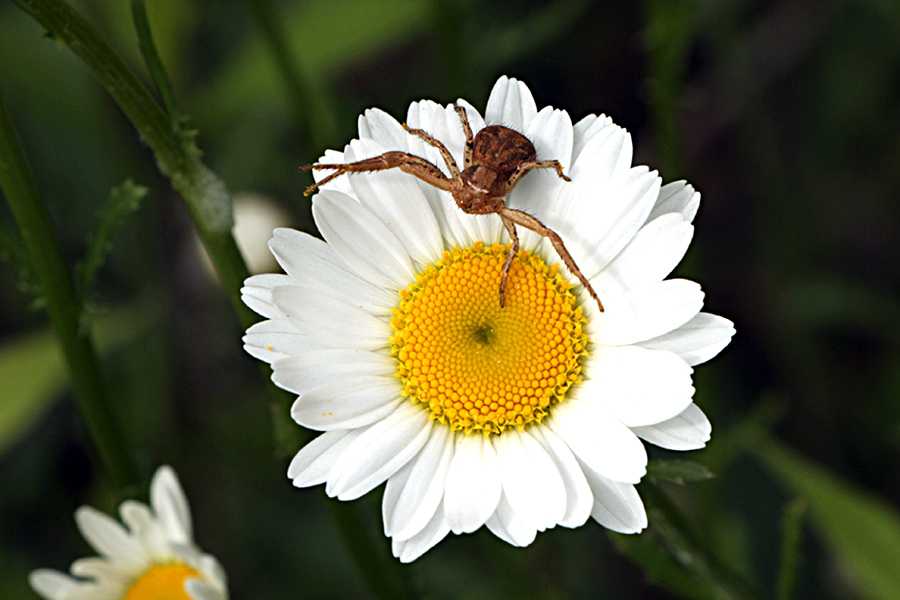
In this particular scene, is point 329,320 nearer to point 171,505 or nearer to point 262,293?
point 262,293

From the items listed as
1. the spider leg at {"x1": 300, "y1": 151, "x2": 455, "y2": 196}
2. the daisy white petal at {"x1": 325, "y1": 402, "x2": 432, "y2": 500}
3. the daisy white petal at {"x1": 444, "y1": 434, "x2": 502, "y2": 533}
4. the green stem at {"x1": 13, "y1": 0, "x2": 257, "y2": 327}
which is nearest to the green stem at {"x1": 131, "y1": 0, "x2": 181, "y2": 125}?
the green stem at {"x1": 13, "y1": 0, "x2": 257, "y2": 327}

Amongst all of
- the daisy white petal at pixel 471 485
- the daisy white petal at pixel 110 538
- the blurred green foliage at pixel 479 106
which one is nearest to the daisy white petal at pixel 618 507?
the daisy white petal at pixel 471 485

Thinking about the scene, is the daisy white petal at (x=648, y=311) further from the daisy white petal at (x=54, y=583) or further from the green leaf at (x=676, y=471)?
the daisy white petal at (x=54, y=583)

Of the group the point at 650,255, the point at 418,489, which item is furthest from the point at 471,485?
the point at 650,255

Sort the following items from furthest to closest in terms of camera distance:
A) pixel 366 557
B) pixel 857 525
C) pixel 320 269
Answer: pixel 857 525 → pixel 366 557 → pixel 320 269

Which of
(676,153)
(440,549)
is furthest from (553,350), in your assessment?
(440,549)

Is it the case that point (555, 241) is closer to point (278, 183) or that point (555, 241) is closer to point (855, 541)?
point (855, 541)
